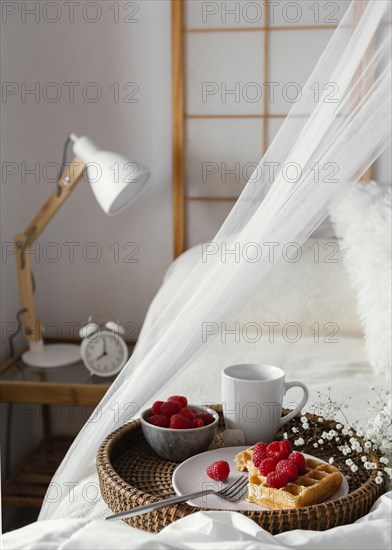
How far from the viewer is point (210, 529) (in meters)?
0.86

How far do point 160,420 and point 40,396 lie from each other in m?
1.18

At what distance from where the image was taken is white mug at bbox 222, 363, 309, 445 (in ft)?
3.86

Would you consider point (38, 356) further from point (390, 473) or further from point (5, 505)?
point (390, 473)

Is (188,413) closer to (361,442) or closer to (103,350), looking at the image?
(361,442)

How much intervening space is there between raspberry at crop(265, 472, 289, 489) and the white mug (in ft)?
0.63

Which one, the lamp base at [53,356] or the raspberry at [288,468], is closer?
the raspberry at [288,468]

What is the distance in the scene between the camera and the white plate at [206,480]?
100 centimetres

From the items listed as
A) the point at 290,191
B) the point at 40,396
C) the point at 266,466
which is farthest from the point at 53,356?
the point at 266,466

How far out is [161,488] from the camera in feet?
3.57

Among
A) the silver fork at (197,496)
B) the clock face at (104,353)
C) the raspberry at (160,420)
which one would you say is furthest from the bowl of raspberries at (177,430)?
the clock face at (104,353)

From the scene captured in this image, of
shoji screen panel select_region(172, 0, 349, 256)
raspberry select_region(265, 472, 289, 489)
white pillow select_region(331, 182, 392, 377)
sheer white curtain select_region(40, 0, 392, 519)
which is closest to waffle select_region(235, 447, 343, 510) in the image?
raspberry select_region(265, 472, 289, 489)

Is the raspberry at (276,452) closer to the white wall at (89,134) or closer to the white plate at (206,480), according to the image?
the white plate at (206,480)

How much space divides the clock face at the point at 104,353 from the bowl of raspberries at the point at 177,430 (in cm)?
115

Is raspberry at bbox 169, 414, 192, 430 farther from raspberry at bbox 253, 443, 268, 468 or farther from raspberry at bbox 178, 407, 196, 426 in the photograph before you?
raspberry at bbox 253, 443, 268, 468
